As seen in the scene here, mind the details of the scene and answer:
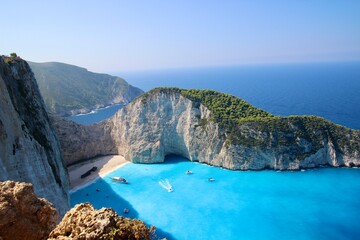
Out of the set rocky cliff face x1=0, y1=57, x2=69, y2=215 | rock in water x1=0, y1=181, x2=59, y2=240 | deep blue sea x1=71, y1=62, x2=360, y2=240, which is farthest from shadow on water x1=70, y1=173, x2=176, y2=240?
rock in water x1=0, y1=181, x2=59, y2=240

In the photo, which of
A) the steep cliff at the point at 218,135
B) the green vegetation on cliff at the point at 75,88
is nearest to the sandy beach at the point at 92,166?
the steep cliff at the point at 218,135

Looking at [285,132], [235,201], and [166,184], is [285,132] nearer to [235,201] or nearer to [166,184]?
[235,201]

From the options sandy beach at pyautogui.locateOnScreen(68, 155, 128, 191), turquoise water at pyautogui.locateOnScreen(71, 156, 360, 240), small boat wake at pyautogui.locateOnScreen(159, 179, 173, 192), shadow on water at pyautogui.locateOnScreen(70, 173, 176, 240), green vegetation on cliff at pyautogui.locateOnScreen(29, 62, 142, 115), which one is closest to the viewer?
turquoise water at pyautogui.locateOnScreen(71, 156, 360, 240)

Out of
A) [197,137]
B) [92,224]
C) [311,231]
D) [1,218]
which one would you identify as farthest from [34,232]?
[197,137]

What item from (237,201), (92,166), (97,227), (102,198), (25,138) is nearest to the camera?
(97,227)

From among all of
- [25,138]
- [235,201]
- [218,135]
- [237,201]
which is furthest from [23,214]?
[218,135]

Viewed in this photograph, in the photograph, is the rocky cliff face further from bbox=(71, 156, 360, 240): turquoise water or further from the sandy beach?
the sandy beach

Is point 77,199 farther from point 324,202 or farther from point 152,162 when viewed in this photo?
point 324,202
